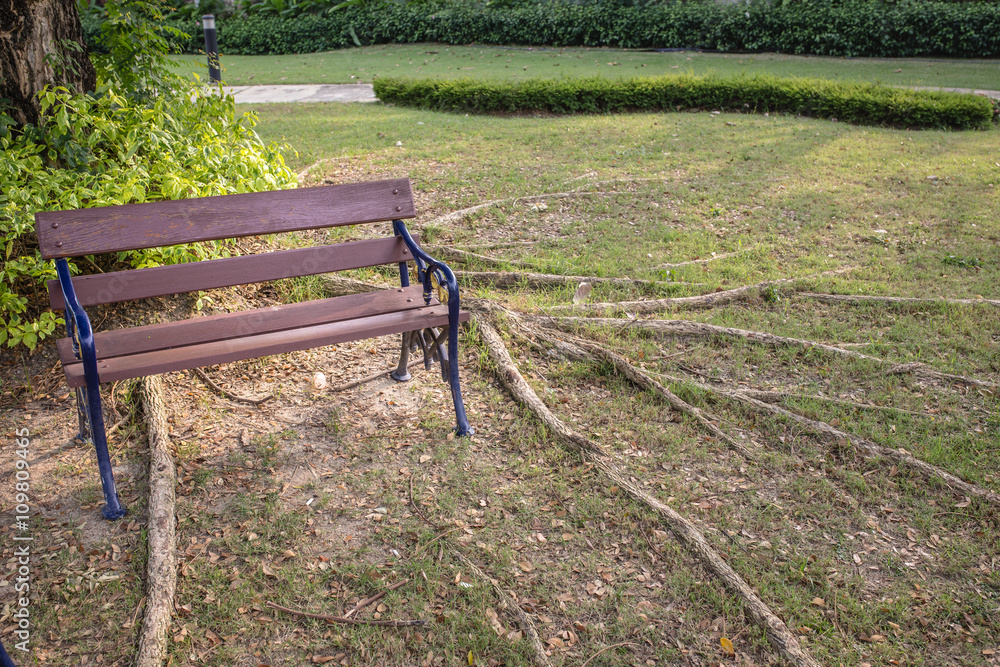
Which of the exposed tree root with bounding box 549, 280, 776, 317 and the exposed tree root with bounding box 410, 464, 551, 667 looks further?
the exposed tree root with bounding box 549, 280, 776, 317

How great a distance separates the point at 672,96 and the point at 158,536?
998 cm

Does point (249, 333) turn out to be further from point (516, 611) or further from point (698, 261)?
point (698, 261)

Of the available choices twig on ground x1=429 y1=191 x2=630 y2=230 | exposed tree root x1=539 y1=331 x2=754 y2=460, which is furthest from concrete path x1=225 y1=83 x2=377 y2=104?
exposed tree root x1=539 y1=331 x2=754 y2=460

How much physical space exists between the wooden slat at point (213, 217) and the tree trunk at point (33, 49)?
1.54m

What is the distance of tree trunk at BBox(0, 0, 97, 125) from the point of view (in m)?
3.88

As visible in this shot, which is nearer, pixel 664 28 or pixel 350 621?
pixel 350 621

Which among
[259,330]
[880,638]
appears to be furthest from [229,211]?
[880,638]

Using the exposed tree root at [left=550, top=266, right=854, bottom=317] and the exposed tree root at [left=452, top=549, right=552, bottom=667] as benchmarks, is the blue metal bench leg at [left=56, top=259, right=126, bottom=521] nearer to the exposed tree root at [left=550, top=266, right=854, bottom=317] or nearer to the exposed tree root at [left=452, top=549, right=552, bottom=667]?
the exposed tree root at [left=452, top=549, right=552, bottom=667]

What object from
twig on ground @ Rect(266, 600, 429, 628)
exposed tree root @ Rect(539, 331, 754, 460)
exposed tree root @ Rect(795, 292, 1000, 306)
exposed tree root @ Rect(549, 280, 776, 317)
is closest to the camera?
twig on ground @ Rect(266, 600, 429, 628)

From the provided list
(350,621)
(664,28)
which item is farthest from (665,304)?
(664,28)

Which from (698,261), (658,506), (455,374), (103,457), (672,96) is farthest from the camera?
(672,96)

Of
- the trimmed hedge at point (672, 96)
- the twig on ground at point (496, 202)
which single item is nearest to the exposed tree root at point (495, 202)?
the twig on ground at point (496, 202)

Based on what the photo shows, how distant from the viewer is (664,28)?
16.6 metres

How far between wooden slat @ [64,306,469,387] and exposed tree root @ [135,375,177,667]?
0.51 m
